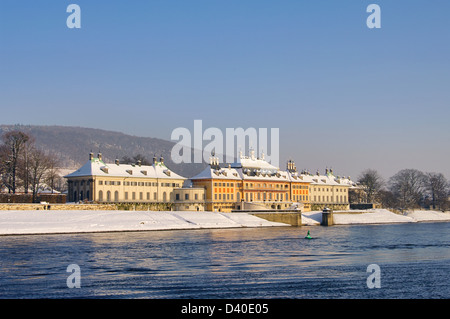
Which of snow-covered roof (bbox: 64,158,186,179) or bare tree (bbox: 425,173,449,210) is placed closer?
snow-covered roof (bbox: 64,158,186,179)

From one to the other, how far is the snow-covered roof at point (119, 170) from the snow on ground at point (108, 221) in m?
17.3

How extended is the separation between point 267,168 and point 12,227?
240ft

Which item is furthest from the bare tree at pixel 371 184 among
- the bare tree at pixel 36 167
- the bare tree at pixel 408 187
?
the bare tree at pixel 36 167

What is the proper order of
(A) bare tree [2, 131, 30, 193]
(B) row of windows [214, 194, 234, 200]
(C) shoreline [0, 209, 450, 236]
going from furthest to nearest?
(B) row of windows [214, 194, 234, 200] < (A) bare tree [2, 131, 30, 193] < (C) shoreline [0, 209, 450, 236]

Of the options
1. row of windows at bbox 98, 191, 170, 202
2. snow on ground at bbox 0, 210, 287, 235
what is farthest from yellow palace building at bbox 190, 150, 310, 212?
snow on ground at bbox 0, 210, 287, 235

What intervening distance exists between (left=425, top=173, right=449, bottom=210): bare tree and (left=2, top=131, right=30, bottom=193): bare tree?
11009 centimetres

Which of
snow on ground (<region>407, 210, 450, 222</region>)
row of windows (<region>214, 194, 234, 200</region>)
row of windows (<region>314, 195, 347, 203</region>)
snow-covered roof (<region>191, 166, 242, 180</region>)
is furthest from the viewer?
row of windows (<region>314, 195, 347, 203</region>)

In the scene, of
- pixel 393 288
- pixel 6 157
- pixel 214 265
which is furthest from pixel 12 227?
pixel 393 288

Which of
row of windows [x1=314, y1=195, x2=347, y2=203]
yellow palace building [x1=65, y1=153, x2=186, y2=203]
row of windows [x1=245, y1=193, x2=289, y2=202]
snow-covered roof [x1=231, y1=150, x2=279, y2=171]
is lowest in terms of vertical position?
row of windows [x1=314, y1=195, x2=347, y2=203]

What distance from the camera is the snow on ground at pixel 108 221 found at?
231ft

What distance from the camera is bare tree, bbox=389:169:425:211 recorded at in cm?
15925

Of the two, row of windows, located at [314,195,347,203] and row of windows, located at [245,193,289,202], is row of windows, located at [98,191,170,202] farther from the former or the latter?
row of windows, located at [314,195,347,203]

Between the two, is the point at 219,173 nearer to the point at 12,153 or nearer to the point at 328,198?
the point at 12,153
